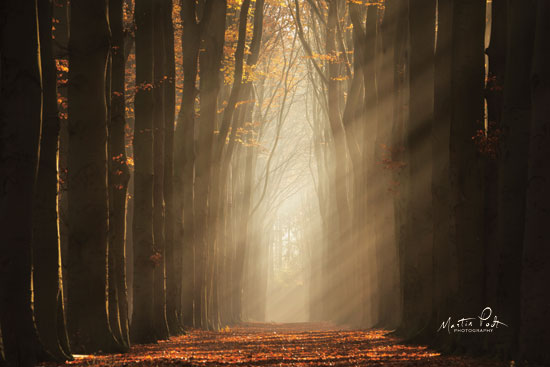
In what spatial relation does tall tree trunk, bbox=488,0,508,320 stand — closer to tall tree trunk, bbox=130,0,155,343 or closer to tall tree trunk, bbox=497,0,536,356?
tall tree trunk, bbox=497,0,536,356

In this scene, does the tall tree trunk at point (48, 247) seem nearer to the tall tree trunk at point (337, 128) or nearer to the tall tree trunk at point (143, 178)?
the tall tree trunk at point (143, 178)

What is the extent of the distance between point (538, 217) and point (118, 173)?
758 centimetres

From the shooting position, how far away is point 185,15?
59.6 feet

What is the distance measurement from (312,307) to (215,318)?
2125cm

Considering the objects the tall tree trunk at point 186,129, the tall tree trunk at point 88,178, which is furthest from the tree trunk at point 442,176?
the tall tree trunk at point 186,129

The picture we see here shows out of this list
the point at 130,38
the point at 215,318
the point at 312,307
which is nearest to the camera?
the point at 130,38

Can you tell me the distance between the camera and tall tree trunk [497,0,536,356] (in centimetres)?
808

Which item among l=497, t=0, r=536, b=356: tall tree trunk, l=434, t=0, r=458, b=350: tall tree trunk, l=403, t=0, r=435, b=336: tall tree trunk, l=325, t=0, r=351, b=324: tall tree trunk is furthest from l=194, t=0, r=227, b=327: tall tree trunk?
l=497, t=0, r=536, b=356: tall tree trunk

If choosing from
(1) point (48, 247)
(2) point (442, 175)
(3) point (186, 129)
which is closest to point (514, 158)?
(2) point (442, 175)

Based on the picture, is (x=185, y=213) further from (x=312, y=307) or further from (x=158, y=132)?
(x=312, y=307)

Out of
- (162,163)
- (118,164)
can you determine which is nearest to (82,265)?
(118,164)

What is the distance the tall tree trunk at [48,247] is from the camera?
8461 mm

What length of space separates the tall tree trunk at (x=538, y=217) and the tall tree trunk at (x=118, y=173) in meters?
6.90

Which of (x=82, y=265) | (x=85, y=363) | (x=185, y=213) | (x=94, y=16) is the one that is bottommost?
(x=85, y=363)
